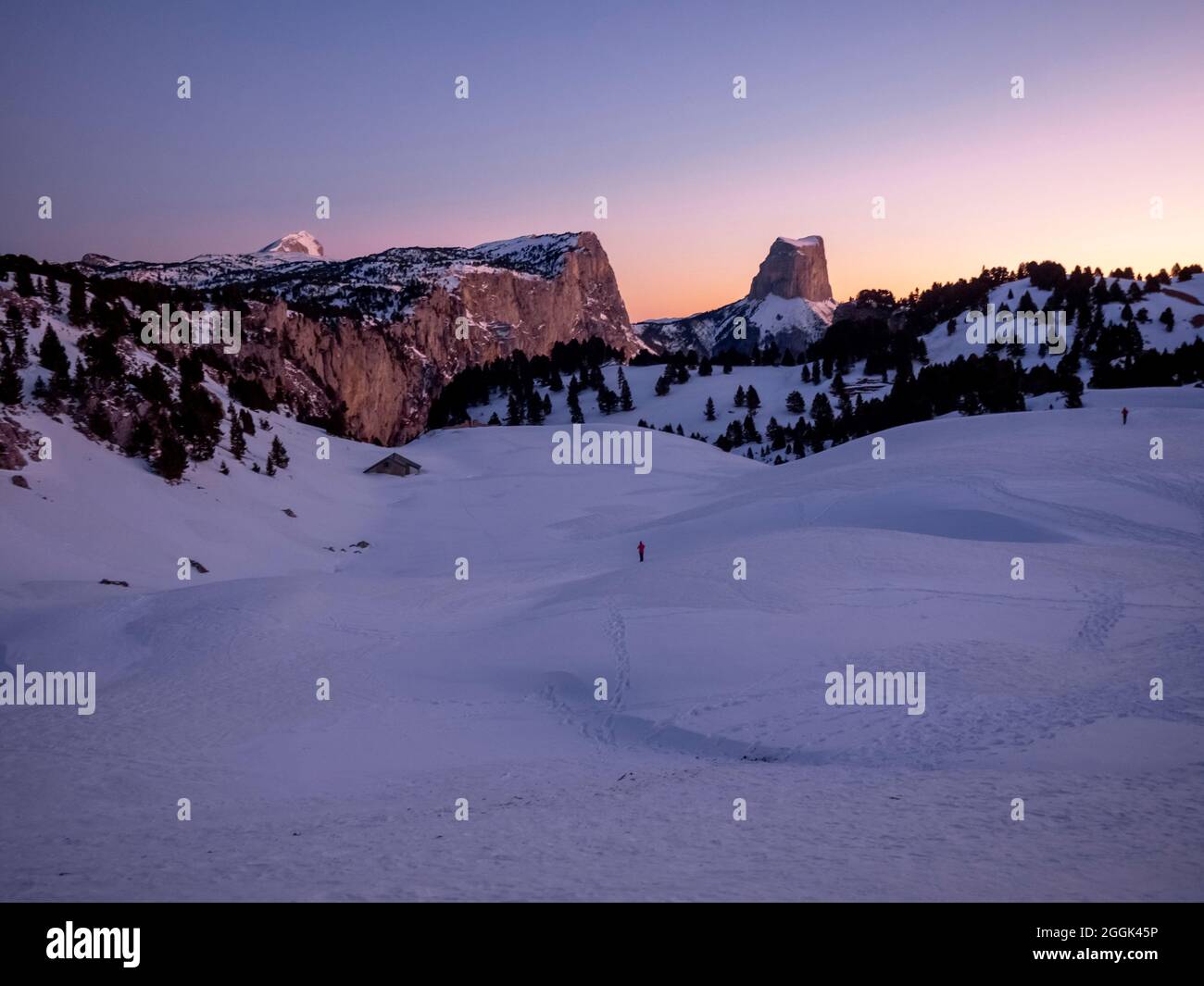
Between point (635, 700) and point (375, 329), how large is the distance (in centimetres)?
12338

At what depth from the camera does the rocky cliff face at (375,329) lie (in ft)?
306

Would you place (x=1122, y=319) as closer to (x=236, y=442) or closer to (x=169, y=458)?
(x=236, y=442)

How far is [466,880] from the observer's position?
297 inches

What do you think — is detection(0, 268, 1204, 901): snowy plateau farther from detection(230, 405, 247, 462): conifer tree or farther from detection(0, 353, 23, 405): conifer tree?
detection(230, 405, 247, 462): conifer tree

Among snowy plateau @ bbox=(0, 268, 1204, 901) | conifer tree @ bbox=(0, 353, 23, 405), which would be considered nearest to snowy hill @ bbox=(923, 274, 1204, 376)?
snowy plateau @ bbox=(0, 268, 1204, 901)

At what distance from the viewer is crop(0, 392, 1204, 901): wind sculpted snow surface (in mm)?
7984

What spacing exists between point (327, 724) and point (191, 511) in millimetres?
23034

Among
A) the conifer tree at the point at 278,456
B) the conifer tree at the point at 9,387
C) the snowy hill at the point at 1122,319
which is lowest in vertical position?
the conifer tree at the point at 278,456

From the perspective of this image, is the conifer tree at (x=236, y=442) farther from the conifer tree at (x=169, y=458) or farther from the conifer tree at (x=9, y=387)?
the conifer tree at (x=9, y=387)

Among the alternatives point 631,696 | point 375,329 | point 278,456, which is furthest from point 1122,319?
point 375,329

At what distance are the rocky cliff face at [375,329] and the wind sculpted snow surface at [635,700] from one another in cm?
5496

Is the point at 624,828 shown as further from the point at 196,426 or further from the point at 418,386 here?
the point at 418,386

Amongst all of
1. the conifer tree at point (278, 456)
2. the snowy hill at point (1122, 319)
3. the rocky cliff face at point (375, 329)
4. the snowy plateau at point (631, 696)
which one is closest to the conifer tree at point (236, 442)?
the conifer tree at point (278, 456)
